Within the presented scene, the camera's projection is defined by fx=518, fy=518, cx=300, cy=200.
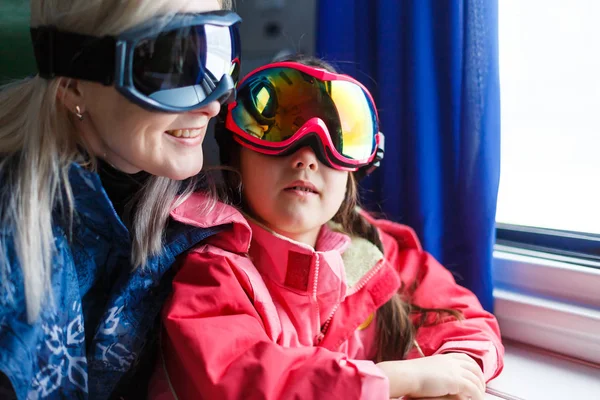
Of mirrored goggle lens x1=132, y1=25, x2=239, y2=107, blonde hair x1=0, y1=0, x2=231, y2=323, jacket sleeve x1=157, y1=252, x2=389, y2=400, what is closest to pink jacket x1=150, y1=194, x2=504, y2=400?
jacket sleeve x1=157, y1=252, x2=389, y2=400

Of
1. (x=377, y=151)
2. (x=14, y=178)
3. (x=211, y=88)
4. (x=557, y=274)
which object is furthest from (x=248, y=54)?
(x=557, y=274)

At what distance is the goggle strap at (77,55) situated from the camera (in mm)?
689

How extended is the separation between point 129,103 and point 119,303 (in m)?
0.31

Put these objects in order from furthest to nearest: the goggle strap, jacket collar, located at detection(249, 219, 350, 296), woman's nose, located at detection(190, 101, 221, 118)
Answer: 1. jacket collar, located at detection(249, 219, 350, 296)
2. woman's nose, located at detection(190, 101, 221, 118)
3. the goggle strap

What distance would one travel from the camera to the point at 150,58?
70 cm

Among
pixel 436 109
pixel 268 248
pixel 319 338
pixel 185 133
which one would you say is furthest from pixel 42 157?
pixel 436 109

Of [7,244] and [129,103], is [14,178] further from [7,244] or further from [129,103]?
[129,103]

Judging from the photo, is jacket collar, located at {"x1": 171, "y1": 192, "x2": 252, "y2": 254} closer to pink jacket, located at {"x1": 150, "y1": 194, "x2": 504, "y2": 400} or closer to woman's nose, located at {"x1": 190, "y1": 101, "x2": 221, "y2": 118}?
pink jacket, located at {"x1": 150, "y1": 194, "x2": 504, "y2": 400}

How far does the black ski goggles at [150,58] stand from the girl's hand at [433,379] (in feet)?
1.73

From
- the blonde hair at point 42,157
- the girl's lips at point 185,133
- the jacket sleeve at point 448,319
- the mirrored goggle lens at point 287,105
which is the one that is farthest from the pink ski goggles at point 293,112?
the jacket sleeve at point 448,319

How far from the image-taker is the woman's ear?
75 centimetres

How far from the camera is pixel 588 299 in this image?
1119mm

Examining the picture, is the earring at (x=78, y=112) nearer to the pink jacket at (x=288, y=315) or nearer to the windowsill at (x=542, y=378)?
the pink jacket at (x=288, y=315)

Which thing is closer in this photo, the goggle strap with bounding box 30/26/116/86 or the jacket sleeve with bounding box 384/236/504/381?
the goggle strap with bounding box 30/26/116/86
